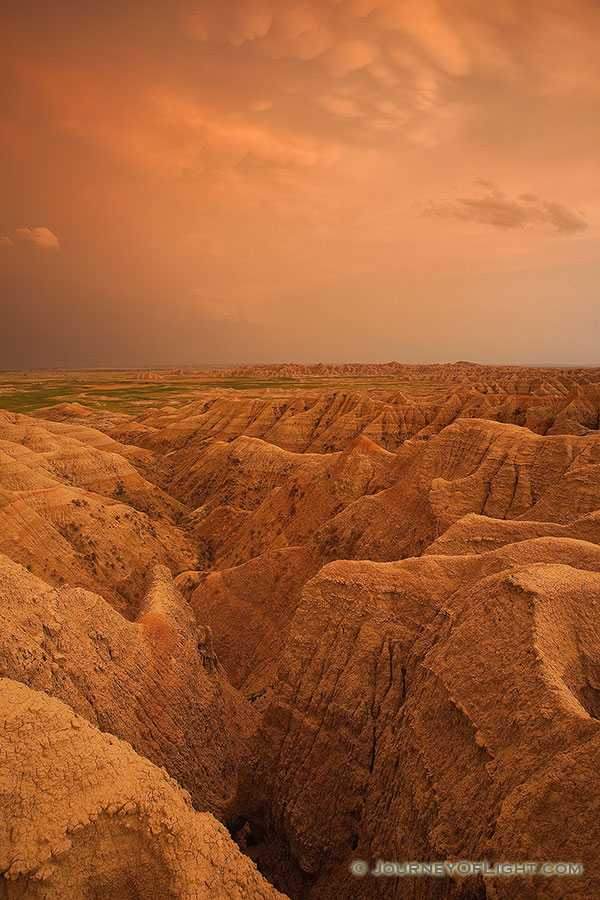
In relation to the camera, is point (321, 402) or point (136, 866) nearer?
point (136, 866)

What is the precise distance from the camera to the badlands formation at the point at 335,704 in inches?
256

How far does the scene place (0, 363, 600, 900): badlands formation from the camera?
21.3 ft

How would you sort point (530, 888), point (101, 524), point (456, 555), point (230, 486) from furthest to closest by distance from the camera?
1. point (230, 486)
2. point (101, 524)
3. point (456, 555)
4. point (530, 888)

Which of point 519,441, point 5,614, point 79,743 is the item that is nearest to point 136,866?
point 79,743

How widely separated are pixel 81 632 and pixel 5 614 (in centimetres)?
220

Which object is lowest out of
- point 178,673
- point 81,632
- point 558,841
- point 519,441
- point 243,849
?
point 243,849

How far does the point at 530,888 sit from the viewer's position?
6.21 meters

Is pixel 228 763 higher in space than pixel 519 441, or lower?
lower

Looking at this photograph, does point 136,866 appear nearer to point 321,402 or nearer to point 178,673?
point 178,673

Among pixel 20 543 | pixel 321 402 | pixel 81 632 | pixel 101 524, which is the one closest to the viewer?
pixel 81 632

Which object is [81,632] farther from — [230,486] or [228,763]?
[230,486]

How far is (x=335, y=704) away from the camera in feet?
36.4

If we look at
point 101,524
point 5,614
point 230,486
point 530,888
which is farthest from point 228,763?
point 230,486

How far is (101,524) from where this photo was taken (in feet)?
96.3
